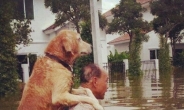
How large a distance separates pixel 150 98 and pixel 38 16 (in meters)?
15.7

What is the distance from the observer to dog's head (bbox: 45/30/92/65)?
127 inches

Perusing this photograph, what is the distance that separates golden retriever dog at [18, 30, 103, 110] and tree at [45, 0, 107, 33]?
72.1 ft

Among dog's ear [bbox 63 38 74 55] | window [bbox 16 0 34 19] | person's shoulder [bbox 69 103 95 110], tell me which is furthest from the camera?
window [bbox 16 0 34 19]

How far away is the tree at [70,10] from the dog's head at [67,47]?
22.0 metres

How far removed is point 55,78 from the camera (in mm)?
3096

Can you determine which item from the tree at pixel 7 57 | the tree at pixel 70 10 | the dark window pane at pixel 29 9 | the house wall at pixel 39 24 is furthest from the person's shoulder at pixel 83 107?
the house wall at pixel 39 24

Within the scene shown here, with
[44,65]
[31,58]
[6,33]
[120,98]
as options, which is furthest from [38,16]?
[44,65]

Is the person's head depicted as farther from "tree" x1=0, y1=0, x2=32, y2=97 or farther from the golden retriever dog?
"tree" x1=0, y1=0, x2=32, y2=97

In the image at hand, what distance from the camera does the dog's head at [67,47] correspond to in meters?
3.23

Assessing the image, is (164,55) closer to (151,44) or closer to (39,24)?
(151,44)

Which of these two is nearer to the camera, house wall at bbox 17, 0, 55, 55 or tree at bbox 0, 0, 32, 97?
tree at bbox 0, 0, 32, 97

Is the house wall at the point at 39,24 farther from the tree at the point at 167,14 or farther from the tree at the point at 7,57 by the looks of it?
the tree at the point at 7,57

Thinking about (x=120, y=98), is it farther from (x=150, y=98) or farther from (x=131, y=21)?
(x=131, y=21)

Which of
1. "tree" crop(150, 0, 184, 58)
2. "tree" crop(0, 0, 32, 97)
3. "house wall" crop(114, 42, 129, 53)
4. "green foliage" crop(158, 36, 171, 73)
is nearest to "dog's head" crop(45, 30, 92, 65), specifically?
"tree" crop(0, 0, 32, 97)
